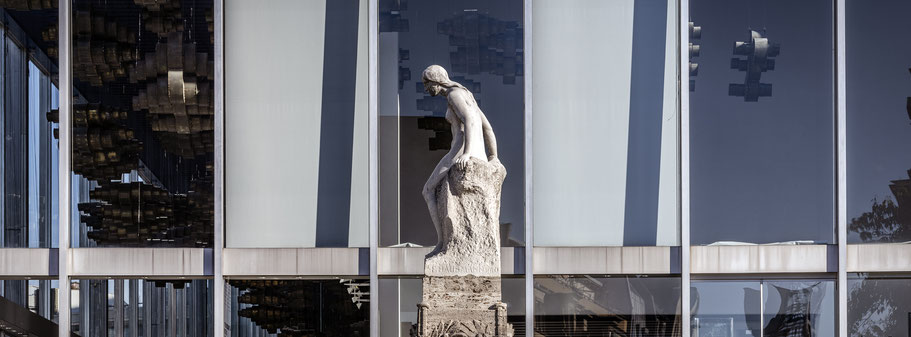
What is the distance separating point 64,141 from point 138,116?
0.91 meters

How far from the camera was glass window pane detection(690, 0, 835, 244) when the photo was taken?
41.1ft

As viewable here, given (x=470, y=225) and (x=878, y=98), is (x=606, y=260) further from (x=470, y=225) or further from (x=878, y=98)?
(x=878, y=98)

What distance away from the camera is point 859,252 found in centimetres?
1227

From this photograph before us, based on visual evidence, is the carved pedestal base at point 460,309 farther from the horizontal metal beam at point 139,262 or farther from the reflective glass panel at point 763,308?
the horizontal metal beam at point 139,262

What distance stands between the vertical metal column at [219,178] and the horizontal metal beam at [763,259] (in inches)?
214

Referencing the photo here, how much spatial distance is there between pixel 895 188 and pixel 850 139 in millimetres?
772

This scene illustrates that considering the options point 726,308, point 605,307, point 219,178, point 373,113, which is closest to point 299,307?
point 219,178

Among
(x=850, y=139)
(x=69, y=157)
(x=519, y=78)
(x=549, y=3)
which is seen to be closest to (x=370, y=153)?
(x=519, y=78)

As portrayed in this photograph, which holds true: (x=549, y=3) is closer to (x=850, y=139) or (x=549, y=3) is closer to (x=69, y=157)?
(x=850, y=139)

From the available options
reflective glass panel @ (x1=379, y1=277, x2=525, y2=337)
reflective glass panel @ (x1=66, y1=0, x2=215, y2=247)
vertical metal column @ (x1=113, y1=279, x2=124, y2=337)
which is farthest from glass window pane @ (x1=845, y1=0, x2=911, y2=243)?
vertical metal column @ (x1=113, y1=279, x2=124, y2=337)

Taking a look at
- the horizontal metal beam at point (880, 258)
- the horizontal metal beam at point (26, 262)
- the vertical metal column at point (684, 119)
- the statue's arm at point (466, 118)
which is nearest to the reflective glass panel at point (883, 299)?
the horizontal metal beam at point (880, 258)

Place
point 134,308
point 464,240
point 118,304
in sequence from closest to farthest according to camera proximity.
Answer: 1. point 464,240
2. point 118,304
3. point 134,308

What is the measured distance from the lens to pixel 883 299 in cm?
1234

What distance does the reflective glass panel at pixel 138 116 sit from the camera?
12.4 m
